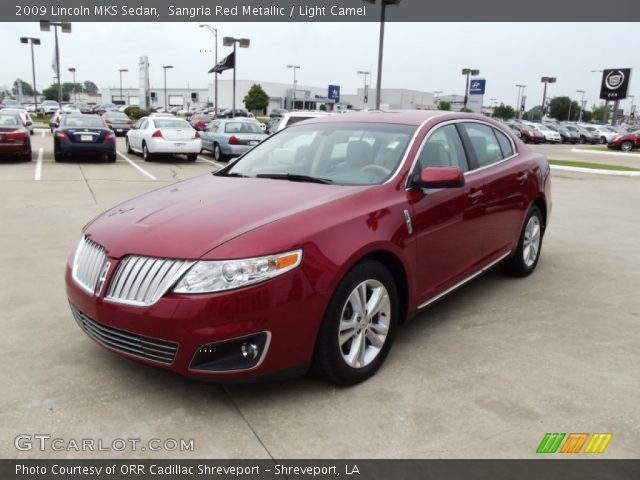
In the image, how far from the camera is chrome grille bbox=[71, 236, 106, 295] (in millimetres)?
3135

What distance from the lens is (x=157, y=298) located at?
2.78 metres

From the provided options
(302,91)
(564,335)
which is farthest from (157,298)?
(302,91)

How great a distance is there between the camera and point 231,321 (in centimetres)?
273

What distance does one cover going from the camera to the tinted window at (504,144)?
5129 mm

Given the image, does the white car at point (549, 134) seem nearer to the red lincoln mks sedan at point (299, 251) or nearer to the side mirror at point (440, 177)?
the red lincoln mks sedan at point (299, 251)

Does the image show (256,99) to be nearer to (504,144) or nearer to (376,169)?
(504,144)

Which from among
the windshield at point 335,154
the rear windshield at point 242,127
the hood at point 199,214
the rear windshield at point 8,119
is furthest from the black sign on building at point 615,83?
the hood at point 199,214

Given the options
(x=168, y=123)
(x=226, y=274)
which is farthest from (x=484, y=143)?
(x=168, y=123)

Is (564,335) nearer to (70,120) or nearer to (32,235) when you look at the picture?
(32,235)

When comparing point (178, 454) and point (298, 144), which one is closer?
point (178, 454)

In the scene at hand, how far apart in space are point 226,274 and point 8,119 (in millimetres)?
15772

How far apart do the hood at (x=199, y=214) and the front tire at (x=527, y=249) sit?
254cm

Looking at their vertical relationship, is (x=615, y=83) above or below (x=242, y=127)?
above

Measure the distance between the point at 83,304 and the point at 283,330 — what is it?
1.21m
